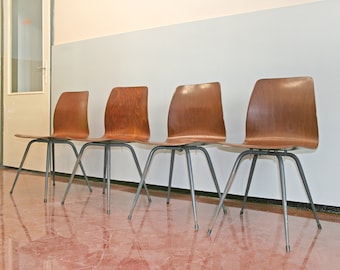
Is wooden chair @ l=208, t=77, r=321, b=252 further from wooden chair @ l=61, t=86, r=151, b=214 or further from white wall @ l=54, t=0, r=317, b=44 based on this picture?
wooden chair @ l=61, t=86, r=151, b=214

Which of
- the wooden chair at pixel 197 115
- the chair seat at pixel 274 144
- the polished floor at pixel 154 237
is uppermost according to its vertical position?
the wooden chair at pixel 197 115

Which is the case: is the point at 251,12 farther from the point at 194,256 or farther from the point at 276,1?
the point at 194,256

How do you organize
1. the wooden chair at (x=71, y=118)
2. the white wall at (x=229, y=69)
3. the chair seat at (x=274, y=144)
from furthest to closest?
1. the wooden chair at (x=71, y=118)
2. the white wall at (x=229, y=69)
3. the chair seat at (x=274, y=144)

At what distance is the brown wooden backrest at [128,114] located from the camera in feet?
8.85

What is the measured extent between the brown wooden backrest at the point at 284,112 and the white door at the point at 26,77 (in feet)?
8.32

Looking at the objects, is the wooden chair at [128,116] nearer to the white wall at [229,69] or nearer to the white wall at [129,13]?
the white wall at [229,69]

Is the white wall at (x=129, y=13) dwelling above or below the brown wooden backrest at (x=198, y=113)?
above

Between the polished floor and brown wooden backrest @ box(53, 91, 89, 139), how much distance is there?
0.58 meters

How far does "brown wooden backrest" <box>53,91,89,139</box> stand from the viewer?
3037 millimetres

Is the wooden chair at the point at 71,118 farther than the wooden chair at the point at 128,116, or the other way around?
the wooden chair at the point at 71,118

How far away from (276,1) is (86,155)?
2.23m

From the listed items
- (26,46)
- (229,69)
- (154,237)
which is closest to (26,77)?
(26,46)

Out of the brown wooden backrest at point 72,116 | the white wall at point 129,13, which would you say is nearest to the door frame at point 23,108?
the white wall at point 129,13

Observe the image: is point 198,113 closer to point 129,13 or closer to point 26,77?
point 129,13
